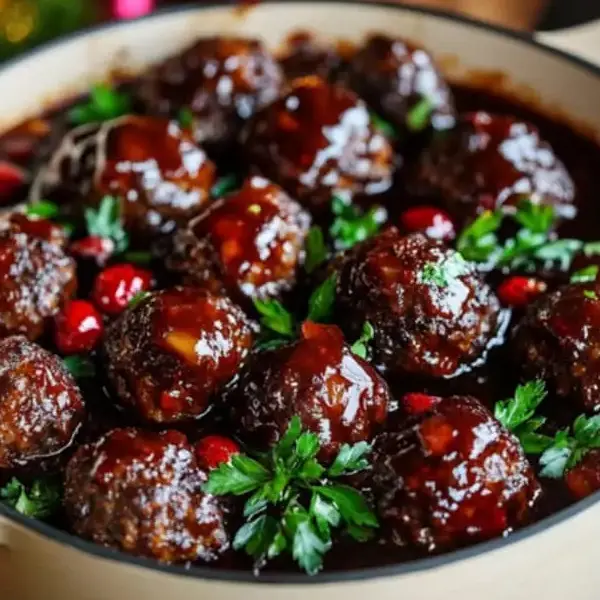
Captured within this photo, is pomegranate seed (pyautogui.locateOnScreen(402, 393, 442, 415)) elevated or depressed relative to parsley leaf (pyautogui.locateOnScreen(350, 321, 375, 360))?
depressed

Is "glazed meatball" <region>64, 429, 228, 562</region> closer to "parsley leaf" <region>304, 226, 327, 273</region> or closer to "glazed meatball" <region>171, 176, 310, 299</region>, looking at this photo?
"glazed meatball" <region>171, 176, 310, 299</region>

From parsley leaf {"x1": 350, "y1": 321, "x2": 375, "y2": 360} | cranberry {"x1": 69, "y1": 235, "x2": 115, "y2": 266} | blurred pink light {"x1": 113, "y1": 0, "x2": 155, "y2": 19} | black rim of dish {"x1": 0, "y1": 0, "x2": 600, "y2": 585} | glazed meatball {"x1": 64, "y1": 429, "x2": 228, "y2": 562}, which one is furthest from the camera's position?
blurred pink light {"x1": 113, "y1": 0, "x2": 155, "y2": 19}

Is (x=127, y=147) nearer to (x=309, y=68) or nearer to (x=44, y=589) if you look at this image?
(x=309, y=68)

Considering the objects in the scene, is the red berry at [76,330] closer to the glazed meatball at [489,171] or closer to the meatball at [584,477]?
the glazed meatball at [489,171]

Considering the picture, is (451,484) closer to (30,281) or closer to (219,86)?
(30,281)

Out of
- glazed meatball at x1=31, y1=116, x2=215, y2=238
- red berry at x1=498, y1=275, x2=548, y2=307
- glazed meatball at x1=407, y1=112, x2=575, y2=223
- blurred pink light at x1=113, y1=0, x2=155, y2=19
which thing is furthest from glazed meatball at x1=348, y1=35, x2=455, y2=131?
blurred pink light at x1=113, y1=0, x2=155, y2=19

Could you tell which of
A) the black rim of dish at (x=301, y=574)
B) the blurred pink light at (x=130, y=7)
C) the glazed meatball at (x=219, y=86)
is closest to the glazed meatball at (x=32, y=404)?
the black rim of dish at (x=301, y=574)

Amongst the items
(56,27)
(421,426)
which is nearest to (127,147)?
(421,426)
